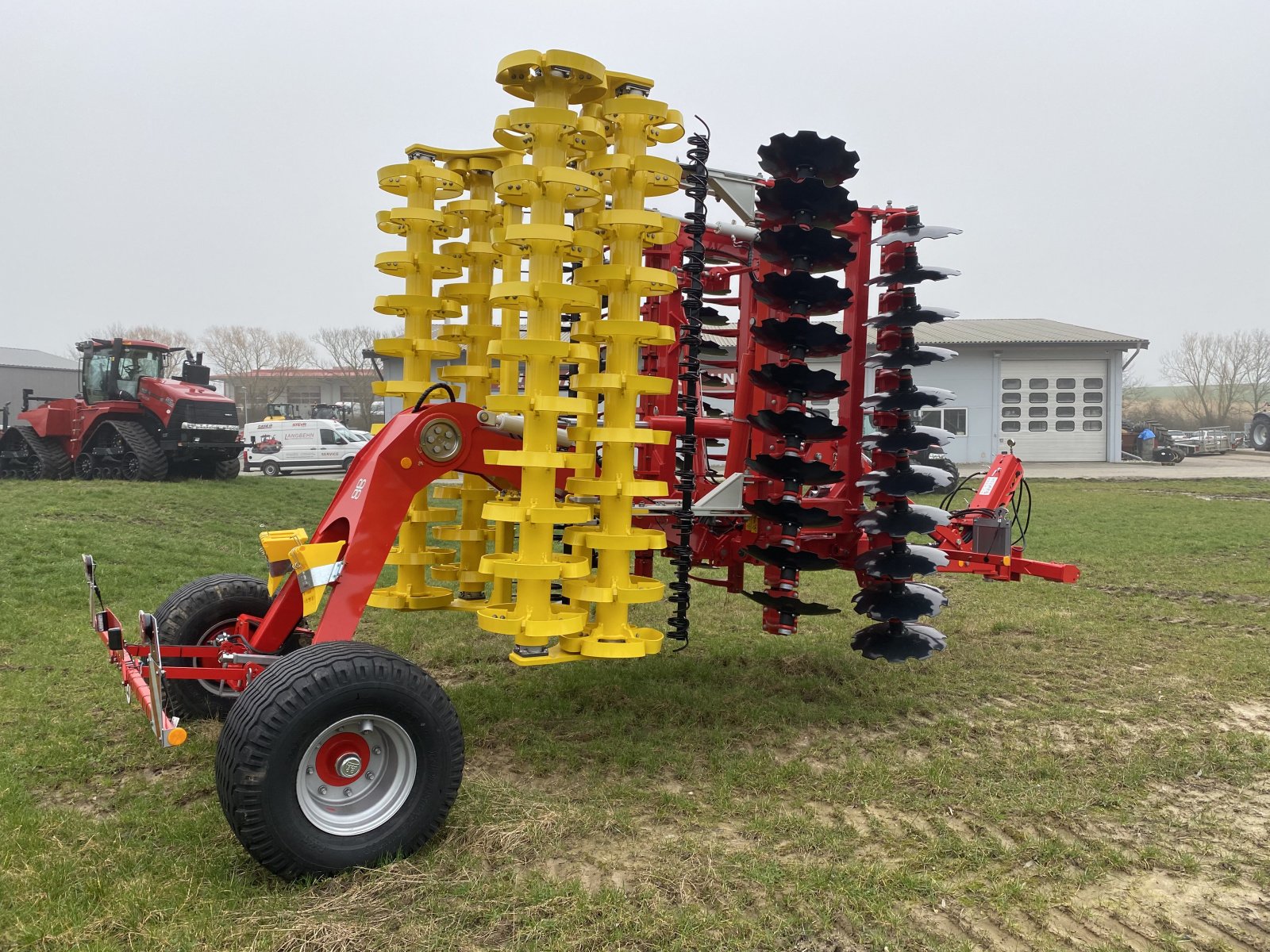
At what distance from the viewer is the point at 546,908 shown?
3.37m

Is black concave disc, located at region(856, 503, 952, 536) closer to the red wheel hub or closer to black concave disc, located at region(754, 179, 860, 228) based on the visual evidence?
black concave disc, located at region(754, 179, 860, 228)

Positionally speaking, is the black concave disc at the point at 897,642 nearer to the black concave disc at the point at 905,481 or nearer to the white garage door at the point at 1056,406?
the black concave disc at the point at 905,481

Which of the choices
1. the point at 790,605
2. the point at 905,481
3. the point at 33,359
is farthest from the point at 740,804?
the point at 33,359

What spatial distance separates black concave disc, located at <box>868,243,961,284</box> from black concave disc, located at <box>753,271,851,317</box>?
0.58 metres

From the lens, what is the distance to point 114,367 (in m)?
20.7

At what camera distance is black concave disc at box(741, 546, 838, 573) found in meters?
5.33

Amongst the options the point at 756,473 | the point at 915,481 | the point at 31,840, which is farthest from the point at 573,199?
the point at 31,840

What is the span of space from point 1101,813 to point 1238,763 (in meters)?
1.25

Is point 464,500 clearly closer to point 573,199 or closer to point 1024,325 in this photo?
point 573,199

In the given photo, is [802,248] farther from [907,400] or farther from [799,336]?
[907,400]

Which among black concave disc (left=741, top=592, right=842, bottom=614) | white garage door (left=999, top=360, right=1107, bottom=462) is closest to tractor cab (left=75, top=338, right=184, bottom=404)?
black concave disc (left=741, top=592, right=842, bottom=614)

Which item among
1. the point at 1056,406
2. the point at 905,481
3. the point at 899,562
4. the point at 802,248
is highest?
the point at 1056,406

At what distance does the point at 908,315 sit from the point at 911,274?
277mm

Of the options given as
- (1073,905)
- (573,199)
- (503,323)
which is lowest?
(1073,905)
